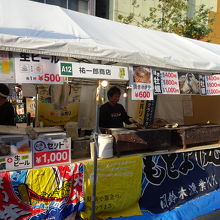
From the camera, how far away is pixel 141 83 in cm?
326

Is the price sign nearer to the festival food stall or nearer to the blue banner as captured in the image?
the festival food stall

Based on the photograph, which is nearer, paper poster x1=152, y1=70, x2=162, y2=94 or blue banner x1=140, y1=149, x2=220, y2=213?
paper poster x1=152, y1=70, x2=162, y2=94

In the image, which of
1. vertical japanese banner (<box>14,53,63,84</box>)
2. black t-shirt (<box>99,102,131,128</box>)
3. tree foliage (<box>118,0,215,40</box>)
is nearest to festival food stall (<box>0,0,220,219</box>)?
vertical japanese banner (<box>14,53,63,84</box>)

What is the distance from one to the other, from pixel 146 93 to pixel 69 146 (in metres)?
1.24

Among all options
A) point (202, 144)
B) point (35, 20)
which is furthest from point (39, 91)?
point (202, 144)

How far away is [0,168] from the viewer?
8.30 ft

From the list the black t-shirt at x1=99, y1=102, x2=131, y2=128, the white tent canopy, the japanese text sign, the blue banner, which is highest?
the white tent canopy

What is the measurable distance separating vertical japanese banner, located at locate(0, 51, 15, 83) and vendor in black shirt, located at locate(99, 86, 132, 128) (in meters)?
1.98

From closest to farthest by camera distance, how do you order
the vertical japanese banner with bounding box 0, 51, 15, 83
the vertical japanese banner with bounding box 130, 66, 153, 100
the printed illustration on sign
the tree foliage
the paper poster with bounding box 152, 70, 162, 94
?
the vertical japanese banner with bounding box 0, 51, 15, 83, the printed illustration on sign, the vertical japanese banner with bounding box 130, 66, 153, 100, the paper poster with bounding box 152, 70, 162, 94, the tree foliage

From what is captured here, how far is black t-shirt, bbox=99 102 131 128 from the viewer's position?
13.7 ft

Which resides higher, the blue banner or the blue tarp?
the blue banner

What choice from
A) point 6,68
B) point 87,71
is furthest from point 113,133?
point 6,68

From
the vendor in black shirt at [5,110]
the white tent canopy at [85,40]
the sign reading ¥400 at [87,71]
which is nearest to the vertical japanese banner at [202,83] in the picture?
the white tent canopy at [85,40]

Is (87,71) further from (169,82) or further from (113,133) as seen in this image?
(169,82)
